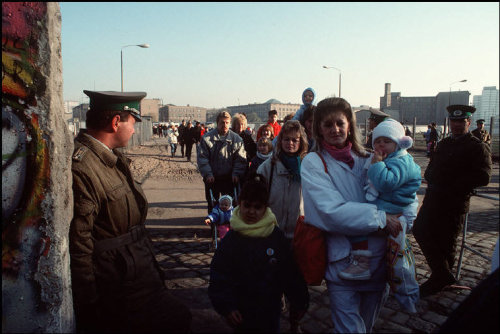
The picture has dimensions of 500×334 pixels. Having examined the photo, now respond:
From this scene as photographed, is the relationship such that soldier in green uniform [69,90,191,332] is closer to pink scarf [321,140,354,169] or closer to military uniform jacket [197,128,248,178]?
pink scarf [321,140,354,169]

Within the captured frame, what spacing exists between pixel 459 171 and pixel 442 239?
0.80 metres

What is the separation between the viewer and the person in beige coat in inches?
132

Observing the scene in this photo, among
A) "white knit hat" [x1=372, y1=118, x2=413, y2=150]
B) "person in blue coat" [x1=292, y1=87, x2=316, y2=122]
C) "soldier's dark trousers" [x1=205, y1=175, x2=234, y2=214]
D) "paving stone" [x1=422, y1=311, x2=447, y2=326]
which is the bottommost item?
"paving stone" [x1=422, y1=311, x2=447, y2=326]

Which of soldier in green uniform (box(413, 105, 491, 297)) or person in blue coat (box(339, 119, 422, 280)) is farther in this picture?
soldier in green uniform (box(413, 105, 491, 297))

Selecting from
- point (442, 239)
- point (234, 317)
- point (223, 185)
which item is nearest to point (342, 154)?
point (234, 317)

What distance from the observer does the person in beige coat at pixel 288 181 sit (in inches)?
132

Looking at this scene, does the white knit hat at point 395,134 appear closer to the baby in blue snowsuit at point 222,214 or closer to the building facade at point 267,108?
the baby in blue snowsuit at point 222,214

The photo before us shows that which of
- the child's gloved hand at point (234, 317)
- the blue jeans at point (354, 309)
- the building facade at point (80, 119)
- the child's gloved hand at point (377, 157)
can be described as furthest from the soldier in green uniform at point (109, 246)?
the child's gloved hand at point (377, 157)

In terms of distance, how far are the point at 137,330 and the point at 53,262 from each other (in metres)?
0.68

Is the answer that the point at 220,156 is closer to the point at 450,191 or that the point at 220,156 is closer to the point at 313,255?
the point at 450,191

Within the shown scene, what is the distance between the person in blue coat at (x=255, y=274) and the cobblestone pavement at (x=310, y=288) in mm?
1006

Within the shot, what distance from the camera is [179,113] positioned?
16038 cm

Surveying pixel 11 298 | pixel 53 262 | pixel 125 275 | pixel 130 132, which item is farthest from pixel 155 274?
pixel 130 132

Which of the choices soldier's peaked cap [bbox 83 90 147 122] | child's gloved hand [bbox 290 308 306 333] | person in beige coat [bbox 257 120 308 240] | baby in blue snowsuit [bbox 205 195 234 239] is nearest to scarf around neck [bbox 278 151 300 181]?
person in beige coat [bbox 257 120 308 240]
